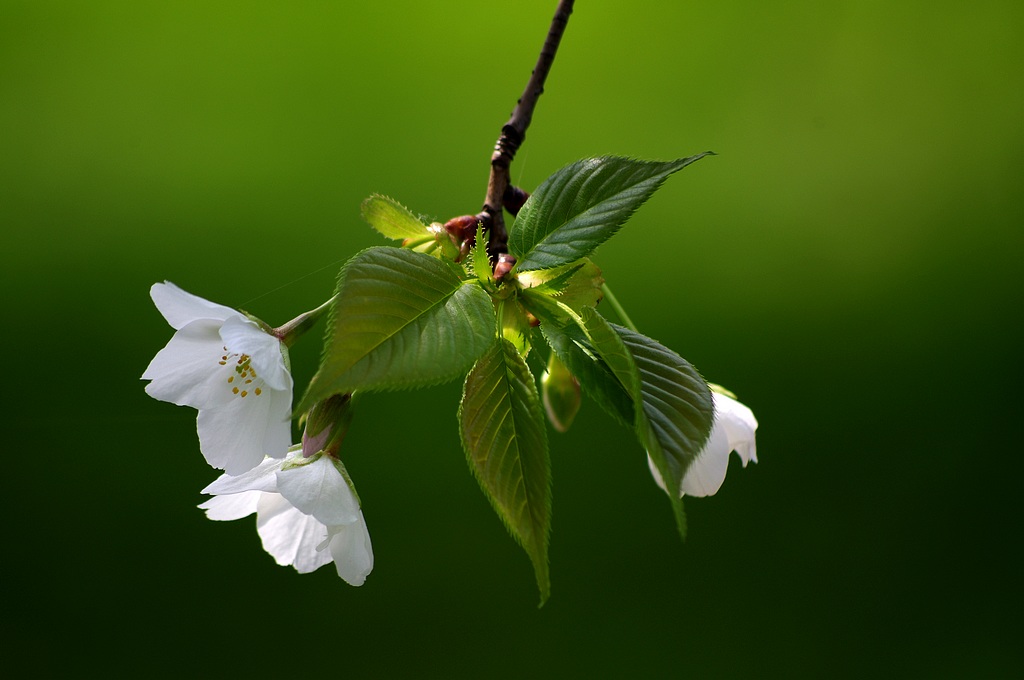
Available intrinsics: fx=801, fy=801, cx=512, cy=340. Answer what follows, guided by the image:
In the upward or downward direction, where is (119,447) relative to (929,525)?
upward

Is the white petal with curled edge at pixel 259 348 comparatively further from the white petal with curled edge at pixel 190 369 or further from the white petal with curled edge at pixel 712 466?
the white petal with curled edge at pixel 712 466

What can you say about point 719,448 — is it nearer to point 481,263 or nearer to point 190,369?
point 481,263

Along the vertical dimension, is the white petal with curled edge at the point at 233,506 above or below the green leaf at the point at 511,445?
below

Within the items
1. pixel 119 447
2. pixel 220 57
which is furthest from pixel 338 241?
pixel 119 447

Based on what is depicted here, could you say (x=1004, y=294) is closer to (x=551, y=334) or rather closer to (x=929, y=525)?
(x=929, y=525)

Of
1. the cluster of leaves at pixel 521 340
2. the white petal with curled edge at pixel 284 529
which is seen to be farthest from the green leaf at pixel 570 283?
the white petal with curled edge at pixel 284 529

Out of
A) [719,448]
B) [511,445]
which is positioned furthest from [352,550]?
[719,448]
